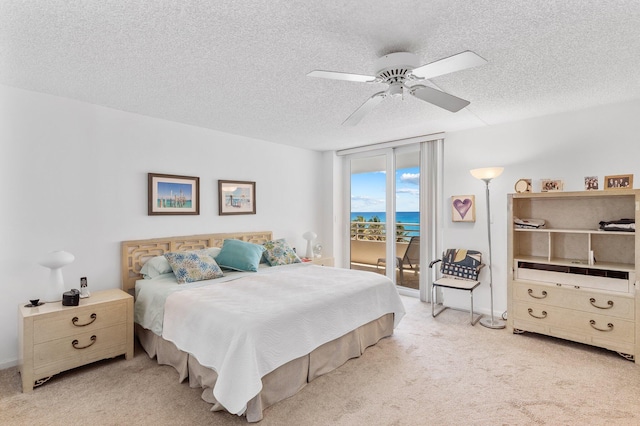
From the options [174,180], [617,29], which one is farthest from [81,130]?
[617,29]

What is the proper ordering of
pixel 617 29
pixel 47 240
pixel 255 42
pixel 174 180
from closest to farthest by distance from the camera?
1. pixel 617 29
2. pixel 255 42
3. pixel 47 240
4. pixel 174 180

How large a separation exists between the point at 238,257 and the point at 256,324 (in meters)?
1.73

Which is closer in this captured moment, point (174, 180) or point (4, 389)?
point (4, 389)

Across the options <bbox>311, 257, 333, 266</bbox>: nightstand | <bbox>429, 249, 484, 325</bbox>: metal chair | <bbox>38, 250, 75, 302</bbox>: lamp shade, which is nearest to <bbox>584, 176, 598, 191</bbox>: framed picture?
<bbox>429, 249, 484, 325</bbox>: metal chair

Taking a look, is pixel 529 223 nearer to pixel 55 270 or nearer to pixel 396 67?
pixel 396 67

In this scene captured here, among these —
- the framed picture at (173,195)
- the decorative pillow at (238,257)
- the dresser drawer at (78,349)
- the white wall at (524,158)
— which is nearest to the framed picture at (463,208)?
the white wall at (524,158)

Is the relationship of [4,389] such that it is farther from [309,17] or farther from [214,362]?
[309,17]

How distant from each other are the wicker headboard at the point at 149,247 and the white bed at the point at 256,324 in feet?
0.04

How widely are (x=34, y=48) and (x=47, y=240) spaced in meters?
1.73

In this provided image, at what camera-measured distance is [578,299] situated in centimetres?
324

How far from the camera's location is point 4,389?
248 centimetres

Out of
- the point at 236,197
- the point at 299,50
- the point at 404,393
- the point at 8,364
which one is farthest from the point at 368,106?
the point at 8,364

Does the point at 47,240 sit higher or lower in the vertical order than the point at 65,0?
lower

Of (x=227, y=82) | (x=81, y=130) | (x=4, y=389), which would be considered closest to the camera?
(x=4, y=389)
